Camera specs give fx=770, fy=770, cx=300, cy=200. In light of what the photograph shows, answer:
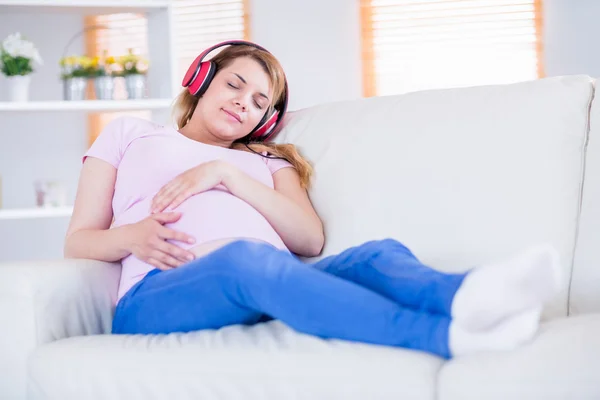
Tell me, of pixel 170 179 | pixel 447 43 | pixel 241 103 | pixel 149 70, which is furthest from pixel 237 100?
pixel 447 43

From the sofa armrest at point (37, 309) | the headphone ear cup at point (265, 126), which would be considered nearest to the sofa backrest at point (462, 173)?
the headphone ear cup at point (265, 126)

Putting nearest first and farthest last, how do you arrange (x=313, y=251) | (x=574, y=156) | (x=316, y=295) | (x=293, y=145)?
(x=316, y=295), (x=574, y=156), (x=313, y=251), (x=293, y=145)

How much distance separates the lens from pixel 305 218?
1630 mm

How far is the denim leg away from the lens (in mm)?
1092

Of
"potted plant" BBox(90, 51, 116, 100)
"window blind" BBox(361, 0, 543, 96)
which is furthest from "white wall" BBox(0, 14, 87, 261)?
"window blind" BBox(361, 0, 543, 96)

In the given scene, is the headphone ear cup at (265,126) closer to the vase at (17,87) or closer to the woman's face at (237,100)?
the woman's face at (237,100)

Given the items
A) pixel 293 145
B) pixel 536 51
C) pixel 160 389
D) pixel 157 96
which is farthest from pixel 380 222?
pixel 536 51

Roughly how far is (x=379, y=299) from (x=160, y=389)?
1.16 feet

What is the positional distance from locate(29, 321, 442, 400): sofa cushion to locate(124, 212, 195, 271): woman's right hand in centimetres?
21

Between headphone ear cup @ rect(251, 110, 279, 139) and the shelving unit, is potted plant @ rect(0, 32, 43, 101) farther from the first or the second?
headphone ear cup @ rect(251, 110, 279, 139)

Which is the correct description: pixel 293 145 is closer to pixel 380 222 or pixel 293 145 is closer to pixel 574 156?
pixel 380 222

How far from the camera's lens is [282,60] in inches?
177

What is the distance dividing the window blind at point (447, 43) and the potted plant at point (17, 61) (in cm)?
205

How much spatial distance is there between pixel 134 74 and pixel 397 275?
234 cm
